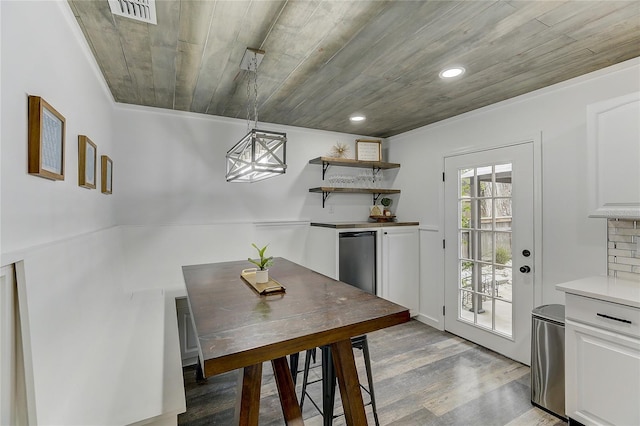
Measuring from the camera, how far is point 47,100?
1305 mm

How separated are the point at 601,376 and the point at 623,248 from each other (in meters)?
0.92

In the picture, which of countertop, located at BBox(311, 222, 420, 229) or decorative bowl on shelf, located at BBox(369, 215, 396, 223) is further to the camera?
decorative bowl on shelf, located at BBox(369, 215, 396, 223)

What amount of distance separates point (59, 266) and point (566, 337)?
289cm

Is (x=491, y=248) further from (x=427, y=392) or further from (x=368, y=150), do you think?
(x=368, y=150)

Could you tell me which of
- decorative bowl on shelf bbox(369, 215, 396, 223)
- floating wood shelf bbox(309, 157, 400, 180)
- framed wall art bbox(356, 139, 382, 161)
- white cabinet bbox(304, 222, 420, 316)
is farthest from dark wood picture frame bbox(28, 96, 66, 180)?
decorative bowl on shelf bbox(369, 215, 396, 223)

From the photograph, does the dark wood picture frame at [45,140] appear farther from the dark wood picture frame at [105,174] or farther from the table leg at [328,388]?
the table leg at [328,388]

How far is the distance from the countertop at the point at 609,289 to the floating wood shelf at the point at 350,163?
8.00ft

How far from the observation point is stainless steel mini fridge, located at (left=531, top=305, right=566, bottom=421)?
208 centimetres

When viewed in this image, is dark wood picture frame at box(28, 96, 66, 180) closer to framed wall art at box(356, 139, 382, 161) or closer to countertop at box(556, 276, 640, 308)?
countertop at box(556, 276, 640, 308)

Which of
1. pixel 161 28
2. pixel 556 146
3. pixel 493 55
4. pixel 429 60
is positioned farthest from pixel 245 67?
pixel 556 146

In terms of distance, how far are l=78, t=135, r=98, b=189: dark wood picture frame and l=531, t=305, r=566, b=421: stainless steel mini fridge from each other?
321 centimetres

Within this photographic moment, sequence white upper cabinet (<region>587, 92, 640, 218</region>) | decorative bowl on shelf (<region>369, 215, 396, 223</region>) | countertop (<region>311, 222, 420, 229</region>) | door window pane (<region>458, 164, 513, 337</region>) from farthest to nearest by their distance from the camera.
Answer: decorative bowl on shelf (<region>369, 215, 396, 223</region>) < countertop (<region>311, 222, 420, 229</region>) < door window pane (<region>458, 164, 513, 337</region>) < white upper cabinet (<region>587, 92, 640, 218</region>)

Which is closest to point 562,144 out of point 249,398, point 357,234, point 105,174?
point 357,234

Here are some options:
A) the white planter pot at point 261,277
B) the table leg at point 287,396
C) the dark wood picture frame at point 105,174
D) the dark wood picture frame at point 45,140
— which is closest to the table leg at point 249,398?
the table leg at point 287,396
